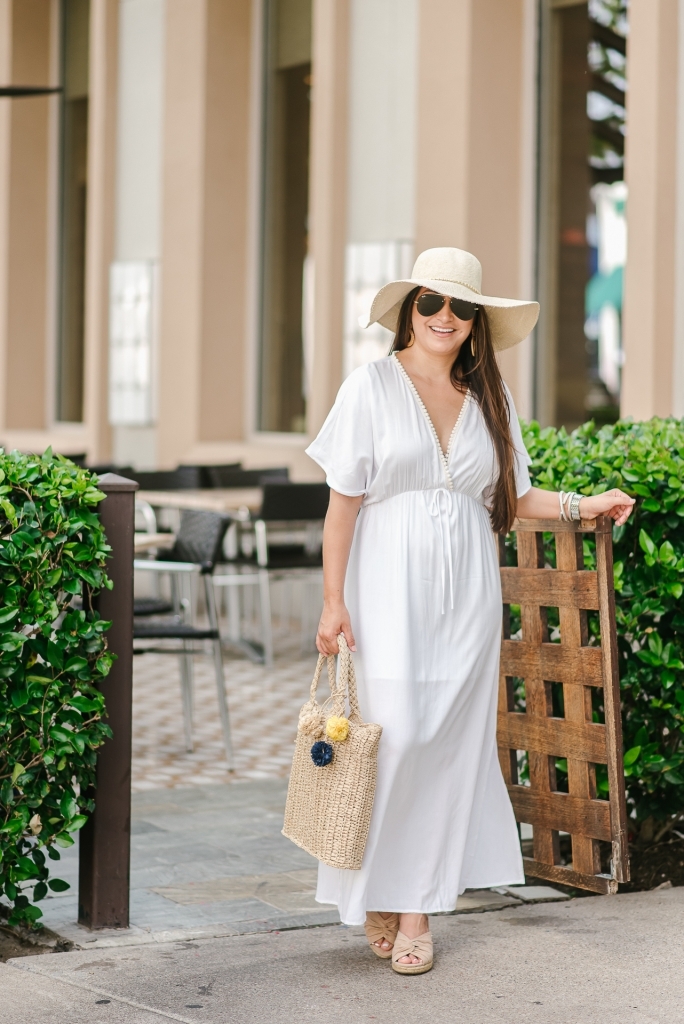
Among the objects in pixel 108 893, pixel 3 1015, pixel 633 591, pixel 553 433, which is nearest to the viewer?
pixel 3 1015

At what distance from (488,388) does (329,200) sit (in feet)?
23.7

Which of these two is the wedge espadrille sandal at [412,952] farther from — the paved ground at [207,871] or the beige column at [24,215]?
the beige column at [24,215]

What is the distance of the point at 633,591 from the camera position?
435cm

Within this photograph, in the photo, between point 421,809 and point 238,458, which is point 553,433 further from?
point 238,458

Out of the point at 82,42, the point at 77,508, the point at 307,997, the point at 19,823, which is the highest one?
the point at 82,42

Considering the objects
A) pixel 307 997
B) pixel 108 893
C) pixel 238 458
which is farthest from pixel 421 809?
pixel 238 458

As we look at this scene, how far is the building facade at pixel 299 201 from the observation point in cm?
942

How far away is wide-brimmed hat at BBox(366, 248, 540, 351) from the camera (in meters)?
3.78

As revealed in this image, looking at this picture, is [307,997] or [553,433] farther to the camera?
[553,433]

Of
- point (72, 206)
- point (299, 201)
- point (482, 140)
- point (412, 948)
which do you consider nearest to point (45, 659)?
→ point (412, 948)

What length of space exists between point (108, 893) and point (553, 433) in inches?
78.2

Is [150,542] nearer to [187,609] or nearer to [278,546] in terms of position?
[187,609]

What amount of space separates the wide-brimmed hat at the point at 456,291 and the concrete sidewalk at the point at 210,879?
165 centimetres

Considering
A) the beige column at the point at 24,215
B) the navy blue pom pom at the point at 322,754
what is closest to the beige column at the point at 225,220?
the beige column at the point at 24,215
